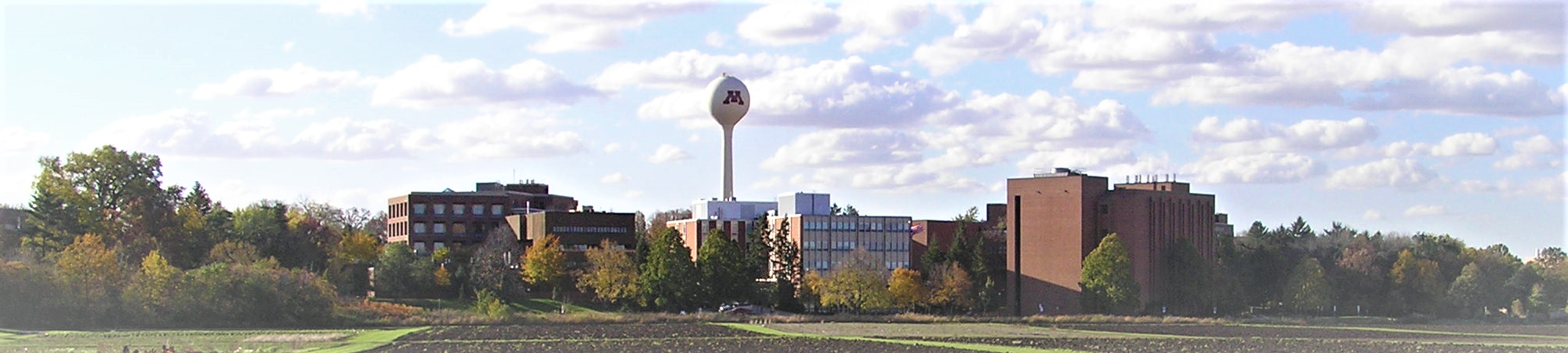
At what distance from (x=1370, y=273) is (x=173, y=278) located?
3524 inches

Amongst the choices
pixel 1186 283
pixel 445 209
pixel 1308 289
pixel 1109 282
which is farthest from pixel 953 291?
pixel 445 209

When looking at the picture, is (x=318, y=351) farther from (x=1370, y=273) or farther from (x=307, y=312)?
(x=1370, y=273)

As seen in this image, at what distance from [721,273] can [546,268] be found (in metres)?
15.3

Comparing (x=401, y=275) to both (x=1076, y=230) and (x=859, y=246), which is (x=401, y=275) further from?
(x=1076, y=230)

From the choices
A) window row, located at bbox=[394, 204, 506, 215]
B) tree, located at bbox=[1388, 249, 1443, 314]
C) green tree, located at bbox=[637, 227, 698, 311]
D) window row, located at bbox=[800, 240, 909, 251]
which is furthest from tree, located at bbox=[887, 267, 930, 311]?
window row, located at bbox=[394, 204, 506, 215]

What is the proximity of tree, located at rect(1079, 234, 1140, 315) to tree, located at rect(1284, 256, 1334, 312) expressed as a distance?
17349mm

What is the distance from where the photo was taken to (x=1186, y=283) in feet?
413

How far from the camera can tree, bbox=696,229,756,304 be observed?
12338 centimetres

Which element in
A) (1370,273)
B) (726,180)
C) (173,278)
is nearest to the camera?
(173,278)

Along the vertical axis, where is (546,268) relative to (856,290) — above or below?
above

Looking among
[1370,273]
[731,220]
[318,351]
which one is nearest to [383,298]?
[731,220]

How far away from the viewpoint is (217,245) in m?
121

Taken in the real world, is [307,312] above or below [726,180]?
below

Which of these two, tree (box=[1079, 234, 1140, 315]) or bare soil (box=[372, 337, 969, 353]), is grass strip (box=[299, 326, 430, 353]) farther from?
tree (box=[1079, 234, 1140, 315])
